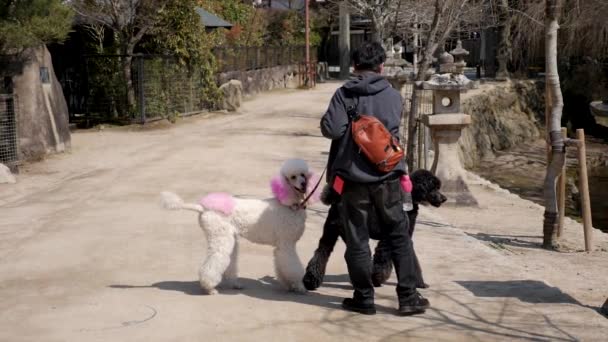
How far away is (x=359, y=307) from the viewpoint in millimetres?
5781

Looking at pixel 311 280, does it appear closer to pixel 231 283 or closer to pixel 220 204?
pixel 231 283

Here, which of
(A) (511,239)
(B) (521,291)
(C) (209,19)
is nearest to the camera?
(B) (521,291)

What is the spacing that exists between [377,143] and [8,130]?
10264 mm

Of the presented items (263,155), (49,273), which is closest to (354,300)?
(49,273)

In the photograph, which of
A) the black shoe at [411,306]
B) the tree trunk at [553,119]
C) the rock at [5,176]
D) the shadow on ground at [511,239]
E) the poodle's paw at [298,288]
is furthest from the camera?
the rock at [5,176]

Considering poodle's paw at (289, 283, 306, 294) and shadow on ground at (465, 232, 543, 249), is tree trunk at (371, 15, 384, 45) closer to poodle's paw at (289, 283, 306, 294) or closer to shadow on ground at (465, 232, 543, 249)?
shadow on ground at (465, 232, 543, 249)

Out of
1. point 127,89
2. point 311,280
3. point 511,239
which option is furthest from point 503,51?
point 311,280

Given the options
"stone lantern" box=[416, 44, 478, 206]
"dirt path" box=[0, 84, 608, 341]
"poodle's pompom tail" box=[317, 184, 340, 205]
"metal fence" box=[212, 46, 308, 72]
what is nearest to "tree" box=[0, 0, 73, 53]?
"dirt path" box=[0, 84, 608, 341]

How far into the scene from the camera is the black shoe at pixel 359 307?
5758 millimetres

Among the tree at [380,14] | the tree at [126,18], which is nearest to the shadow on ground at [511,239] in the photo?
the tree at [380,14]

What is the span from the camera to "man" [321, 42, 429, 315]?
18.3ft

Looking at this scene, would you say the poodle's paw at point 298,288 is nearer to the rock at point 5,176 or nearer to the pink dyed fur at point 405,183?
the pink dyed fur at point 405,183

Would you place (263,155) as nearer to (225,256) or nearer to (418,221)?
(418,221)

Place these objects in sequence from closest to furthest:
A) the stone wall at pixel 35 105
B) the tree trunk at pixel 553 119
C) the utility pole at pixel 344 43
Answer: the tree trunk at pixel 553 119
the stone wall at pixel 35 105
the utility pole at pixel 344 43
